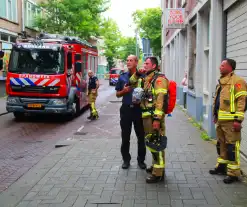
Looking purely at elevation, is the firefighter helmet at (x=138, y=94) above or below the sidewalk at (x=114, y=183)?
above

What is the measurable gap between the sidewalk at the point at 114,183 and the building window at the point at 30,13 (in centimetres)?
2180

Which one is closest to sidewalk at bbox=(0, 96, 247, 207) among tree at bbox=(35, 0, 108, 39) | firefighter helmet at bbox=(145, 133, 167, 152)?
firefighter helmet at bbox=(145, 133, 167, 152)

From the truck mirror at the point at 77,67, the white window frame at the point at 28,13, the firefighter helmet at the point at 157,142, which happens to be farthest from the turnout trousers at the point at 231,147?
the white window frame at the point at 28,13

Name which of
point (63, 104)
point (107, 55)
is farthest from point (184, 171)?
point (107, 55)

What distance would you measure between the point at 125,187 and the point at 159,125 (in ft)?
3.31

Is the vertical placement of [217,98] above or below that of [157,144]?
above

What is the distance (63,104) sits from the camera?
12.5m

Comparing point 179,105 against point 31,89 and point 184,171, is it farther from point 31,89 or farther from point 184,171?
point 184,171

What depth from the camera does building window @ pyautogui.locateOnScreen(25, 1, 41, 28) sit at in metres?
27.8

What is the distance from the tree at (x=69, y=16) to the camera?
2866 cm

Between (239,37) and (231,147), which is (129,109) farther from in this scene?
(239,37)

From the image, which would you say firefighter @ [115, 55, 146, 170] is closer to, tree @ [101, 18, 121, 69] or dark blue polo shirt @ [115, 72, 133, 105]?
dark blue polo shirt @ [115, 72, 133, 105]

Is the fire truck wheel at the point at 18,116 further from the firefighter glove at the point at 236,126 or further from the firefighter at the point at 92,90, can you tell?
the firefighter glove at the point at 236,126

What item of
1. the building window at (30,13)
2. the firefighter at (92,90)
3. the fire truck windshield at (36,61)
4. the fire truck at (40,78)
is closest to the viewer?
the fire truck at (40,78)
